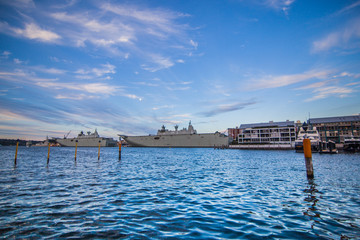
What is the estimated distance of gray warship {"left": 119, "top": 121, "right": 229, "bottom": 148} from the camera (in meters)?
124

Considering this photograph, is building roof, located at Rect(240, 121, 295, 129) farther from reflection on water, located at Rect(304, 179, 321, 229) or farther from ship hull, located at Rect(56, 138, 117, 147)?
ship hull, located at Rect(56, 138, 117, 147)

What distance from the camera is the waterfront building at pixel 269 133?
10447 cm

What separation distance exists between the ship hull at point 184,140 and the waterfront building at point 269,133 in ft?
43.6

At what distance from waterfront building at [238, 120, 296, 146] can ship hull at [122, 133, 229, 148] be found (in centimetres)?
1328

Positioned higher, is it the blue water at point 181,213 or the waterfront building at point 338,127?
the waterfront building at point 338,127

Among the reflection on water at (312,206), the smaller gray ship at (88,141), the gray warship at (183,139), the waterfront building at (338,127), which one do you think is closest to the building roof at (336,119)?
the waterfront building at (338,127)

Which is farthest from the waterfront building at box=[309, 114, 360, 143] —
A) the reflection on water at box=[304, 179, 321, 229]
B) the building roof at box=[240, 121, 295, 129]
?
the reflection on water at box=[304, 179, 321, 229]

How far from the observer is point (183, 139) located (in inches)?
5197

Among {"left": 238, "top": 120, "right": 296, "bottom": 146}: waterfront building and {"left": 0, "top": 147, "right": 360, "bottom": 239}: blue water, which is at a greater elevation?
{"left": 238, "top": 120, "right": 296, "bottom": 146}: waterfront building

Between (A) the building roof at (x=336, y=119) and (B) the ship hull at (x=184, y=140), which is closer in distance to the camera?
(A) the building roof at (x=336, y=119)

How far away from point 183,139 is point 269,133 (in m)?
53.6

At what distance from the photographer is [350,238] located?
5141 millimetres

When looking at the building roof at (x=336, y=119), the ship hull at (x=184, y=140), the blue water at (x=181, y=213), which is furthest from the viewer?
the ship hull at (x=184, y=140)

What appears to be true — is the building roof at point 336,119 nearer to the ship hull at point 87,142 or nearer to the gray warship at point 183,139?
the gray warship at point 183,139
